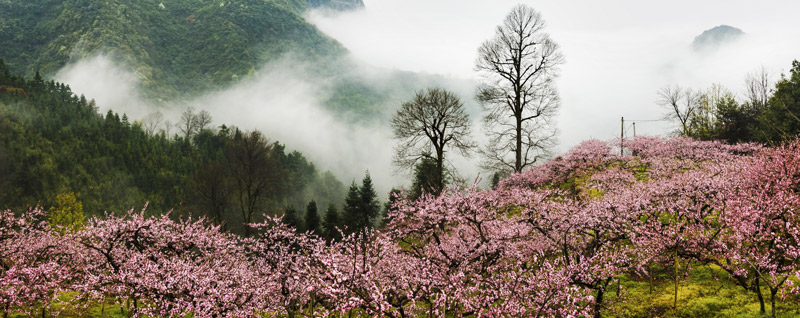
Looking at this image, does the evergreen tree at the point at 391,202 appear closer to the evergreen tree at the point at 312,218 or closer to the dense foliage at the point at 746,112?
the evergreen tree at the point at 312,218

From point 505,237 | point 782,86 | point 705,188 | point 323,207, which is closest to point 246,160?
point 505,237

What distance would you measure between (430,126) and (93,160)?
87.4 metres

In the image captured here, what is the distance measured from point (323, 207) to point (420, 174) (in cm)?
6820

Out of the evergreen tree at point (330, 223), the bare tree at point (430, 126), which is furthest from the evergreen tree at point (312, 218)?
the bare tree at point (430, 126)

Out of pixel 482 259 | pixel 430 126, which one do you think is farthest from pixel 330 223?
pixel 482 259

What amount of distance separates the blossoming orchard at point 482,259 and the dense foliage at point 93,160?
1546 inches

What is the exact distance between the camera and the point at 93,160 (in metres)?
82.2

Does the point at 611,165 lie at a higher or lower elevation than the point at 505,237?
higher

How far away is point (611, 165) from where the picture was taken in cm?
2325

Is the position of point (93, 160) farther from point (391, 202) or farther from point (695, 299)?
point (695, 299)

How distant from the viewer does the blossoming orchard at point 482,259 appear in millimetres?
7199

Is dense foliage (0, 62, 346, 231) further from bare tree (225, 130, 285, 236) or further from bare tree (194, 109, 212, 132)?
bare tree (225, 130, 285, 236)

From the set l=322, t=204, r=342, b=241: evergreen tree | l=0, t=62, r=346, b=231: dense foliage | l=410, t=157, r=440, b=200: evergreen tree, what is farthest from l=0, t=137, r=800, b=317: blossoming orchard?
l=0, t=62, r=346, b=231: dense foliage

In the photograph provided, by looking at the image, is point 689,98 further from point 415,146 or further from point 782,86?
point 415,146
